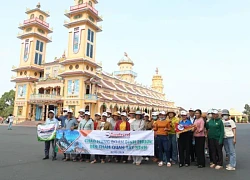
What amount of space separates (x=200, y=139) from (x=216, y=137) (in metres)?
0.48

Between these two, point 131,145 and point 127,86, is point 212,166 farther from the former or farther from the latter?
point 127,86

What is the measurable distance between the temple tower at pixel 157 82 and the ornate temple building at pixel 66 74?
3048 centimetres

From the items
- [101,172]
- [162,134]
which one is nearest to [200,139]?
[162,134]

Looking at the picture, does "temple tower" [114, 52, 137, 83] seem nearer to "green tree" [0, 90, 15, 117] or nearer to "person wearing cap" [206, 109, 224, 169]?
"green tree" [0, 90, 15, 117]

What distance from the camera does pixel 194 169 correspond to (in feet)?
20.3

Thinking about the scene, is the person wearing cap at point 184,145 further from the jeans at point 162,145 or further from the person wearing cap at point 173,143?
the jeans at point 162,145

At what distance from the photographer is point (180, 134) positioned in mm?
6754

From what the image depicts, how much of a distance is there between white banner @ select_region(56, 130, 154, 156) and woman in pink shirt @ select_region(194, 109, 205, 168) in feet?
4.55

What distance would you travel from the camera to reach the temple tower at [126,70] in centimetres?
5856

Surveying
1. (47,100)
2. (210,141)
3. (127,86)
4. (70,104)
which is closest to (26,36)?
(47,100)

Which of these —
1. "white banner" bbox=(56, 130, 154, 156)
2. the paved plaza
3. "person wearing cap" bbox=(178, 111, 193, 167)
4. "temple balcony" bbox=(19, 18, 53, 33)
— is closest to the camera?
the paved plaza

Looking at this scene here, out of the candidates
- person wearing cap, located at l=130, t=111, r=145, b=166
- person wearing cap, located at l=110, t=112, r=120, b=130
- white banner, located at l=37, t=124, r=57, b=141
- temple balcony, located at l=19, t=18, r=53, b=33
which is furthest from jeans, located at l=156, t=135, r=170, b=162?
temple balcony, located at l=19, t=18, r=53, b=33

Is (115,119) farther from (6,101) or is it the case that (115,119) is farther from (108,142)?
(6,101)

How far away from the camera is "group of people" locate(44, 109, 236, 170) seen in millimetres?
6480
